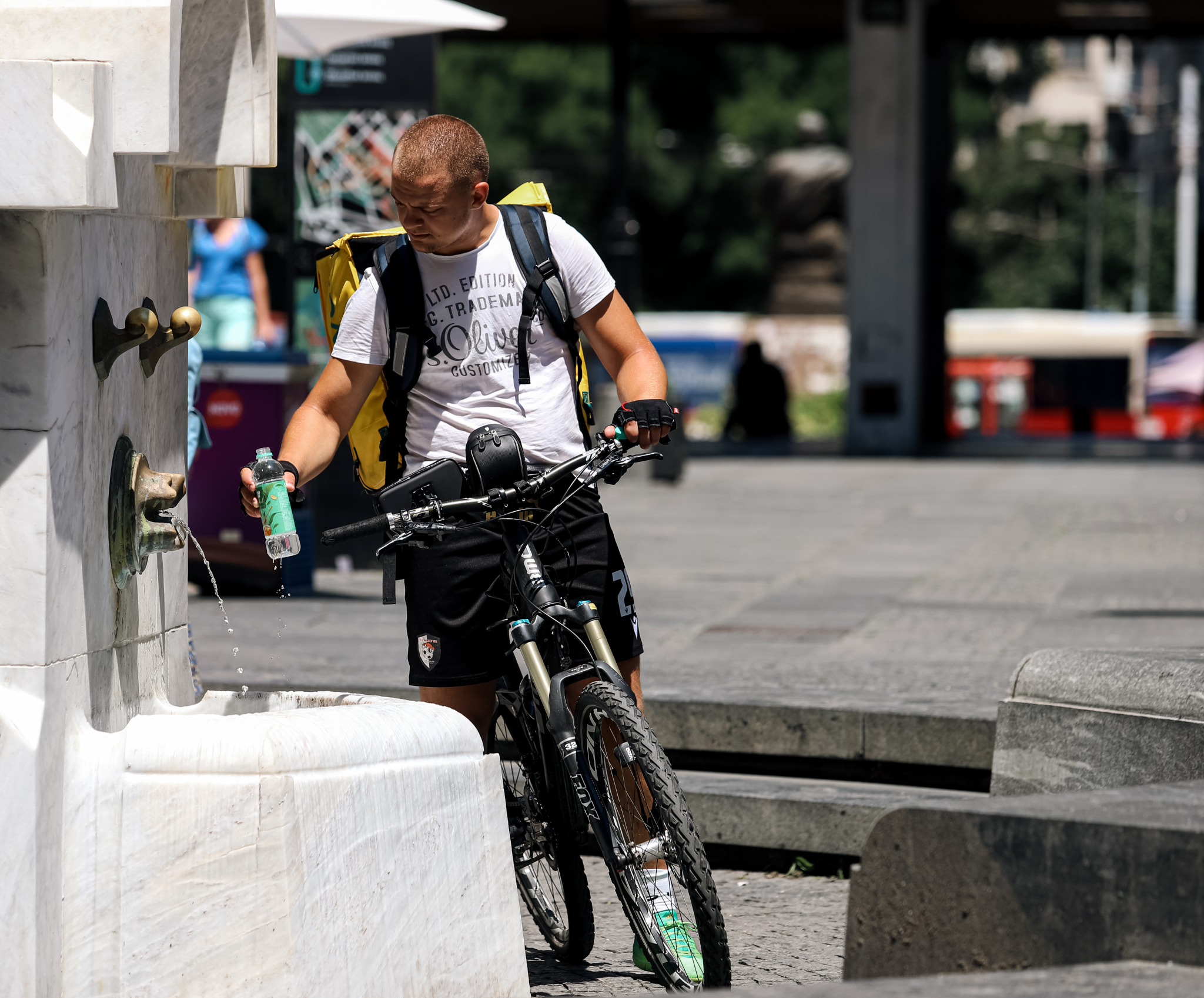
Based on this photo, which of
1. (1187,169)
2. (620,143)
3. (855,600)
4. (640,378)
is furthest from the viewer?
(1187,169)

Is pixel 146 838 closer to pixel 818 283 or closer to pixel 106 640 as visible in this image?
pixel 106 640

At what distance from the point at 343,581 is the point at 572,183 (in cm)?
4155

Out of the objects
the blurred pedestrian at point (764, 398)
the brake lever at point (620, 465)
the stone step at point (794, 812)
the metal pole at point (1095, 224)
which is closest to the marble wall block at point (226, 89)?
the brake lever at point (620, 465)

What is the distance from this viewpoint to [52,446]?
9.86 feet

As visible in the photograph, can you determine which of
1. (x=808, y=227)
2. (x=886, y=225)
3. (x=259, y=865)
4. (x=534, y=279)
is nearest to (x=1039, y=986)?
(x=259, y=865)

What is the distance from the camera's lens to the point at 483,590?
368cm

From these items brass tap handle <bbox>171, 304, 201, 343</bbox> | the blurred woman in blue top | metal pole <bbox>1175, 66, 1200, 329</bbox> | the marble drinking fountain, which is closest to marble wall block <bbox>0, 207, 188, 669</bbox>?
the marble drinking fountain

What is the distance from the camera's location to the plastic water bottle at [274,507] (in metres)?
3.22

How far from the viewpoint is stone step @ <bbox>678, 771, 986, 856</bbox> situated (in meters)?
4.52

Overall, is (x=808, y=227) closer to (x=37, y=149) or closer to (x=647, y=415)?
(x=647, y=415)

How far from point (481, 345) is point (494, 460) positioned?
290 mm

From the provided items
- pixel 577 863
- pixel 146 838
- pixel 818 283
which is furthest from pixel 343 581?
pixel 818 283

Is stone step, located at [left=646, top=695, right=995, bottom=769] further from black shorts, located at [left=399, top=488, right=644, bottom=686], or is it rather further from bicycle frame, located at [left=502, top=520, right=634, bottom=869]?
bicycle frame, located at [left=502, top=520, right=634, bottom=869]

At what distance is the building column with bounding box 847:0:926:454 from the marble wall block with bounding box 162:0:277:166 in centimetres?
1586
